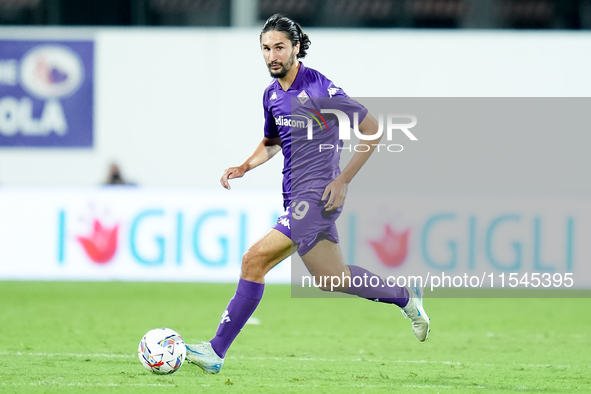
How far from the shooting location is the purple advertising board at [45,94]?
14.4m

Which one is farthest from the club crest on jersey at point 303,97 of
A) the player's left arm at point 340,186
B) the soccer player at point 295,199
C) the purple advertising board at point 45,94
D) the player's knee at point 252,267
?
the purple advertising board at point 45,94

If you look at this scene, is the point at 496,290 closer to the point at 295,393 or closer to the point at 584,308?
the point at 584,308

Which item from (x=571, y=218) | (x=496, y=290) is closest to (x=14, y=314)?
(x=496, y=290)

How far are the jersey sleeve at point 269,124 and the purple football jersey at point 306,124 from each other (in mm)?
89

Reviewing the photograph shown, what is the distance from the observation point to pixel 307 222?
199 inches

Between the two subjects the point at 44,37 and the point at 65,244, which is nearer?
the point at 65,244

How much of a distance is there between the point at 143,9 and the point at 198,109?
211 cm

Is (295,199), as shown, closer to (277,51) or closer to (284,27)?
(277,51)

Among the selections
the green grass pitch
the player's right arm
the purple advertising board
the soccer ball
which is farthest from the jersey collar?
the purple advertising board

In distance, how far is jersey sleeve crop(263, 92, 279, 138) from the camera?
5.38 m

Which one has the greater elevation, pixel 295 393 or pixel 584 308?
pixel 295 393

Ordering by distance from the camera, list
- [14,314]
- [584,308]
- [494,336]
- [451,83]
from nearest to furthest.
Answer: [494,336] → [14,314] → [584,308] → [451,83]

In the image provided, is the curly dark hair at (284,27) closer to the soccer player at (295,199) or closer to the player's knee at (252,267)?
the soccer player at (295,199)

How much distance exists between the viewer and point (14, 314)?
8758 millimetres
